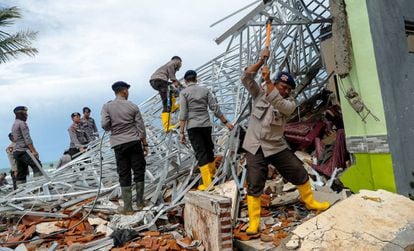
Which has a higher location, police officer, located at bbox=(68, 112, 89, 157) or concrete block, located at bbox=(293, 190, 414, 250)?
police officer, located at bbox=(68, 112, 89, 157)

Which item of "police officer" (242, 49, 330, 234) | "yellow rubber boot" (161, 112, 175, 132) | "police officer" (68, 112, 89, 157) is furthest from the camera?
"police officer" (68, 112, 89, 157)

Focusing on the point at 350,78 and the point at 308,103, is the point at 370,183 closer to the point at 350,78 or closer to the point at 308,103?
the point at 350,78

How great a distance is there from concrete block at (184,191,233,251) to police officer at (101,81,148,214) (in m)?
1.59

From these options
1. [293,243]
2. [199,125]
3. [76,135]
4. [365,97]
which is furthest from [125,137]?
[76,135]

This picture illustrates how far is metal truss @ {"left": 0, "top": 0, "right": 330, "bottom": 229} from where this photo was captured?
655 centimetres

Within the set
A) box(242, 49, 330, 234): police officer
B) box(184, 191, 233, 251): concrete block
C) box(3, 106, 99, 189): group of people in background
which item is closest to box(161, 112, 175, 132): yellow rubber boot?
box(3, 106, 99, 189): group of people in background

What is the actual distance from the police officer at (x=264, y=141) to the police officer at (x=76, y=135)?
22.7 feet

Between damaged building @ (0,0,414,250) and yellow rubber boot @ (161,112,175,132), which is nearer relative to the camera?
damaged building @ (0,0,414,250)

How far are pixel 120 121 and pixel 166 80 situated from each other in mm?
2309

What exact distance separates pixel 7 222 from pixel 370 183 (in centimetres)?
600

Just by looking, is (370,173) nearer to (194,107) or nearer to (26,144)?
(194,107)

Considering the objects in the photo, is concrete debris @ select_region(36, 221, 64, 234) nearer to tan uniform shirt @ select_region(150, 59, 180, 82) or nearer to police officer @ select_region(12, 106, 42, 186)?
police officer @ select_region(12, 106, 42, 186)

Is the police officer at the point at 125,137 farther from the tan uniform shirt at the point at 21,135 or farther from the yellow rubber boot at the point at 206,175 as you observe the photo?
the tan uniform shirt at the point at 21,135

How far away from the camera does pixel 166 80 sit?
27.2 ft
